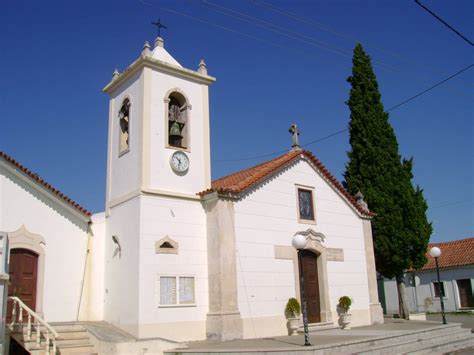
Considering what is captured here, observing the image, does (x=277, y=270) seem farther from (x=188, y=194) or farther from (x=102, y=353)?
(x=102, y=353)

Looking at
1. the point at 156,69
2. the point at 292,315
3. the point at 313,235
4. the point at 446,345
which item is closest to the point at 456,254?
the point at 313,235

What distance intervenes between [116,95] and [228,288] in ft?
24.5

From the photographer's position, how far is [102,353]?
12172mm

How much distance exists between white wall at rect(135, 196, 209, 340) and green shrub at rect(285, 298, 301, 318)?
108 inches

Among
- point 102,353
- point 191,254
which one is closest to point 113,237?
point 191,254

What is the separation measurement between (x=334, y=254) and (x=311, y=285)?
158cm

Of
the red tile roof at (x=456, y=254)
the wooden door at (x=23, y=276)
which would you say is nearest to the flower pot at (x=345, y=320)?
the wooden door at (x=23, y=276)

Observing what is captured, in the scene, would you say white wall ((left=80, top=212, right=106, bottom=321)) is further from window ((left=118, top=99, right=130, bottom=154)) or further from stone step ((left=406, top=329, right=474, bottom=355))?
stone step ((left=406, top=329, right=474, bottom=355))

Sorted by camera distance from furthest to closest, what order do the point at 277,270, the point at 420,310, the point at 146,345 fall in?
1. the point at 420,310
2. the point at 277,270
3. the point at 146,345

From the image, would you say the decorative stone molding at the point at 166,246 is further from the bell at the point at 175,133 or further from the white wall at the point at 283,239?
the bell at the point at 175,133

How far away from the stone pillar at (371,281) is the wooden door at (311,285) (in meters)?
2.81

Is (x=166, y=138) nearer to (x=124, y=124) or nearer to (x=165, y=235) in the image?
(x=124, y=124)

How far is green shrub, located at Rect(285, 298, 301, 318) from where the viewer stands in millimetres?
15391

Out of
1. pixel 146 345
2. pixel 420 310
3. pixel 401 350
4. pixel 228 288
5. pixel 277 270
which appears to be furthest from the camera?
pixel 420 310
